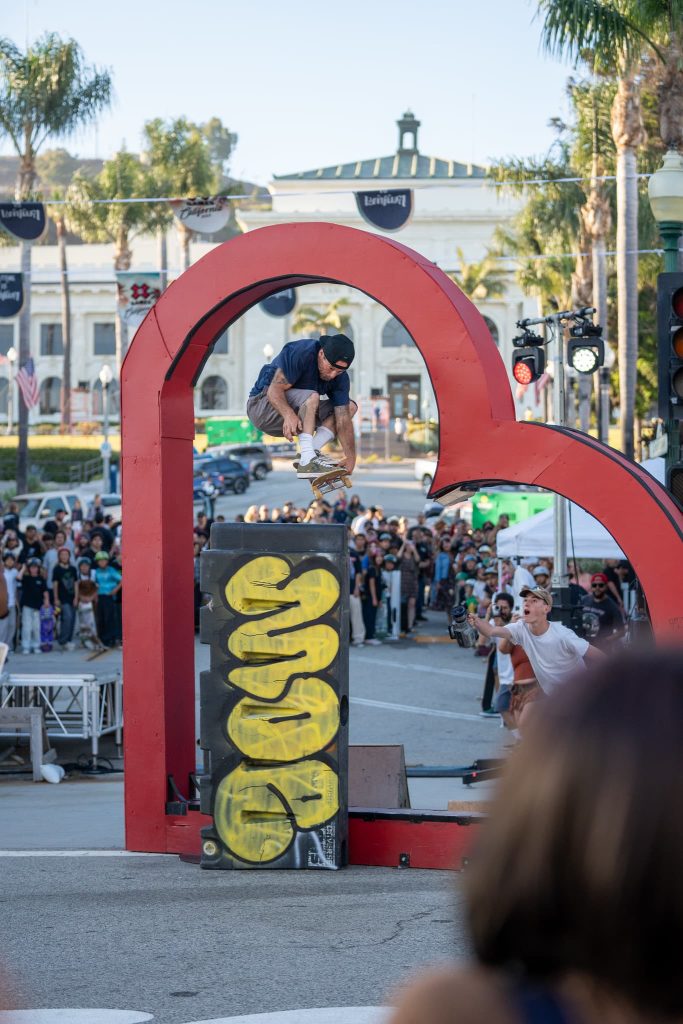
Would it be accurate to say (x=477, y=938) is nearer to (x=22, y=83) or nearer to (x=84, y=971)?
(x=84, y=971)

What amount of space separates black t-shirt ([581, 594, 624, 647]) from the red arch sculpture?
6.59 m

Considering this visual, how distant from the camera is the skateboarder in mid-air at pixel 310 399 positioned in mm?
8625

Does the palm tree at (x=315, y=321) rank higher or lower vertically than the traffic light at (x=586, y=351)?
higher

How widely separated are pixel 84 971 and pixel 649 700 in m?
5.69

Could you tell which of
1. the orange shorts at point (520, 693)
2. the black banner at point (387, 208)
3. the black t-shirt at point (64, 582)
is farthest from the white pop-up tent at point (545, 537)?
the orange shorts at point (520, 693)

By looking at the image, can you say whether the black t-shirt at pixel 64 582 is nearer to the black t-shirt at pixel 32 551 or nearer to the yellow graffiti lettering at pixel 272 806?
the black t-shirt at pixel 32 551

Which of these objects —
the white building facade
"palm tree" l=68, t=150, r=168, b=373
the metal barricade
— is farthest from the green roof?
the metal barricade

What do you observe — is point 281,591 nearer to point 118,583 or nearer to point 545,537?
point 545,537

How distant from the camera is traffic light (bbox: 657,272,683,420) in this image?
9523mm

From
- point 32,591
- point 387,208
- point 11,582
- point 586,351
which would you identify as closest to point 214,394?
point 387,208

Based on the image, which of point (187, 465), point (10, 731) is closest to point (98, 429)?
point (10, 731)

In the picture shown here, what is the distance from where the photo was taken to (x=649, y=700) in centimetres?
139

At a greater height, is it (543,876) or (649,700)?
(649,700)

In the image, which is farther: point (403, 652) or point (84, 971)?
point (403, 652)
